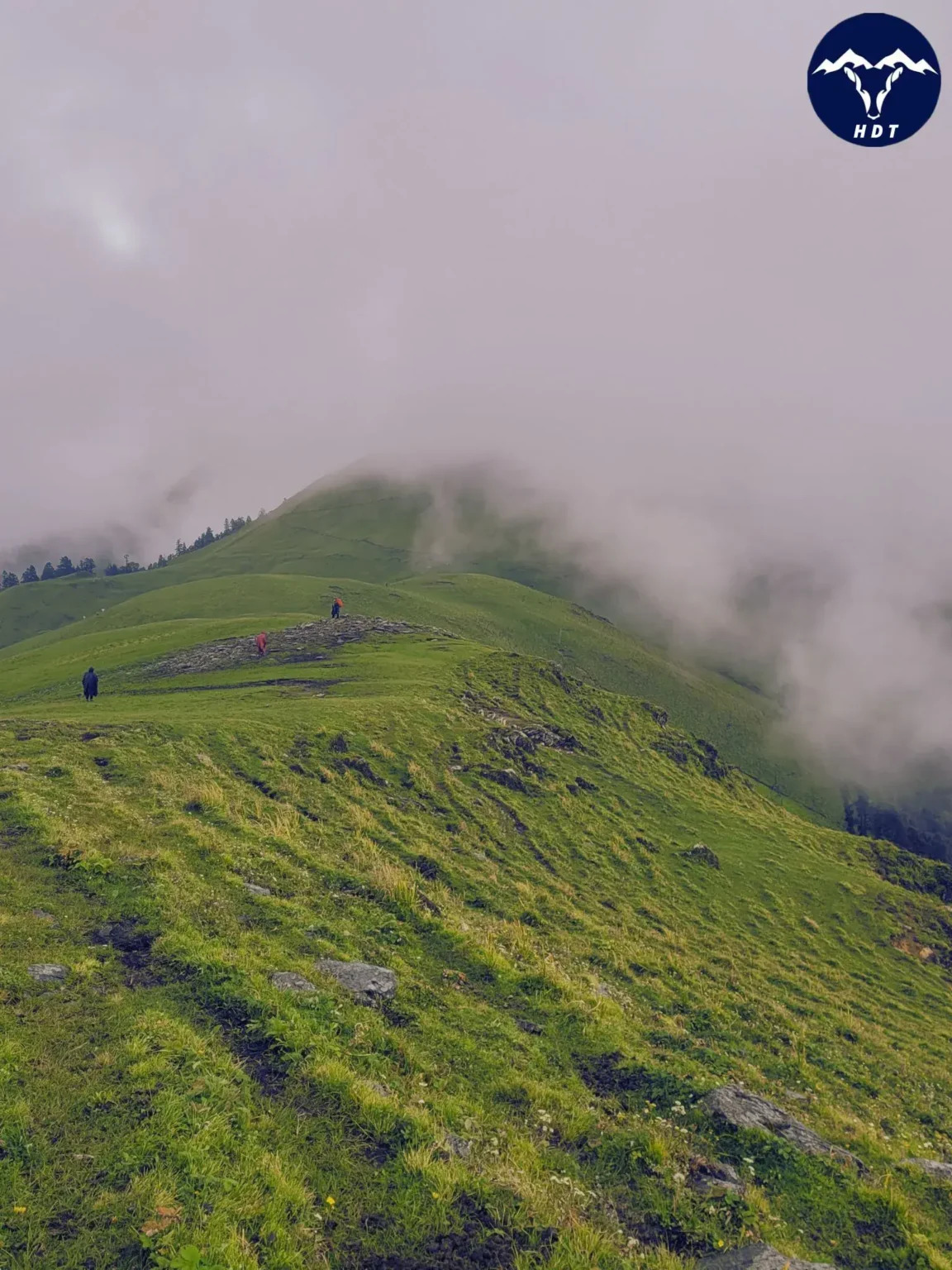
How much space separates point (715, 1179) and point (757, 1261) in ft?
7.54

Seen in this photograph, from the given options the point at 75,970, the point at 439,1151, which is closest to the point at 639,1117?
the point at 439,1151

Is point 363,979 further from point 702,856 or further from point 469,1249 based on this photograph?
point 702,856

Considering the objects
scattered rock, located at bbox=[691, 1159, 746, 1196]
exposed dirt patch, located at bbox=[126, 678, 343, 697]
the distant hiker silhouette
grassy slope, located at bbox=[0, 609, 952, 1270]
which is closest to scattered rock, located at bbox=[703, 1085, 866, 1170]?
grassy slope, located at bbox=[0, 609, 952, 1270]

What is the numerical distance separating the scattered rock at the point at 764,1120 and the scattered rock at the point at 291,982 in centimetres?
968

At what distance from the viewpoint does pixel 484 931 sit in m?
22.9

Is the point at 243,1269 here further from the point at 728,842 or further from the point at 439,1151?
the point at 728,842

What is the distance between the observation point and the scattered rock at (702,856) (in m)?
44.8

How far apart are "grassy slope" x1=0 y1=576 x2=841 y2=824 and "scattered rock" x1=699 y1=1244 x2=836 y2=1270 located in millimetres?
125896

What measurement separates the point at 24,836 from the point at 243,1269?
1738 centimetres

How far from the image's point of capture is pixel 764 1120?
15.2 meters

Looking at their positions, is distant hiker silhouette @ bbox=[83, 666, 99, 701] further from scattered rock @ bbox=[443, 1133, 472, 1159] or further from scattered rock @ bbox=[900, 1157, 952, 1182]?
scattered rock @ bbox=[900, 1157, 952, 1182]

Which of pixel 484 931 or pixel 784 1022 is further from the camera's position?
pixel 784 1022

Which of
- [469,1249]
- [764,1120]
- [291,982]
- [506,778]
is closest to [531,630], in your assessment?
[506,778]

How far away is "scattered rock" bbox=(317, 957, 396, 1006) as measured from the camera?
16.8 meters
